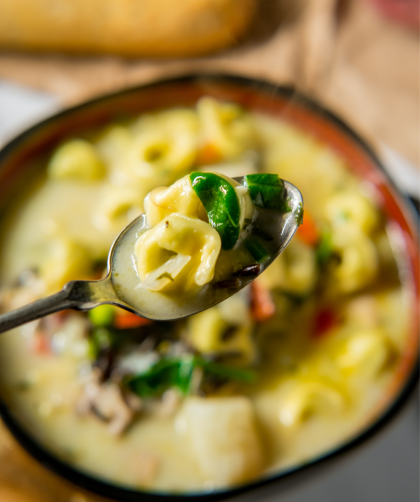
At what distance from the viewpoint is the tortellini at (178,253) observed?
3.27ft

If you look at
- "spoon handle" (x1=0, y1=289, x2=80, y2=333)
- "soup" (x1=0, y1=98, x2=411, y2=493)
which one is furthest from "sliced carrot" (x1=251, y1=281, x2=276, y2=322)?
"spoon handle" (x1=0, y1=289, x2=80, y2=333)

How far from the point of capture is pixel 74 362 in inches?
69.6

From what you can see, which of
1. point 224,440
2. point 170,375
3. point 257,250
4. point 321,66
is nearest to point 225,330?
point 170,375

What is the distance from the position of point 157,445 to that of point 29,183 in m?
1.22

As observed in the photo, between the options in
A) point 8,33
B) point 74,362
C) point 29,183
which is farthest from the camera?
point 8,33

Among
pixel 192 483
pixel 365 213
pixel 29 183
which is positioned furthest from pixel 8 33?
pixel 192 483

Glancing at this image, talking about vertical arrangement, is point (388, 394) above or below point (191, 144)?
below

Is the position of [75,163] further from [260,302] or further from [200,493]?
[200,493]

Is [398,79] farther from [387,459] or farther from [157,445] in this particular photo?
[157,445]

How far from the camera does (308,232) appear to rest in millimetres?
1875

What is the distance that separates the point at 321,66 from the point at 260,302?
4.40 ft

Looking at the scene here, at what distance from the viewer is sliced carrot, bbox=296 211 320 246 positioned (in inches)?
73.0

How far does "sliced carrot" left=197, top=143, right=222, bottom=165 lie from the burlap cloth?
51 centimetres

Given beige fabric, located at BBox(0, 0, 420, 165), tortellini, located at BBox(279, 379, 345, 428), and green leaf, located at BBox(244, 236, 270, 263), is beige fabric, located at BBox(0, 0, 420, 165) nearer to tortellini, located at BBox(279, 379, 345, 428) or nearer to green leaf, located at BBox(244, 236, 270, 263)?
tortellini, located at BBox(279, 379, 345, 428)
